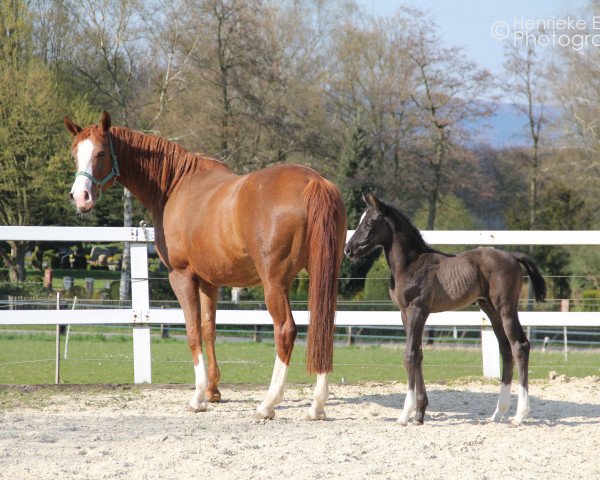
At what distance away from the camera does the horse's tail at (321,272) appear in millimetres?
5680

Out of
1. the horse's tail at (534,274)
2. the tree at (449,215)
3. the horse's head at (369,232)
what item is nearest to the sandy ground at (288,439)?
the horse's tail at (534,274)

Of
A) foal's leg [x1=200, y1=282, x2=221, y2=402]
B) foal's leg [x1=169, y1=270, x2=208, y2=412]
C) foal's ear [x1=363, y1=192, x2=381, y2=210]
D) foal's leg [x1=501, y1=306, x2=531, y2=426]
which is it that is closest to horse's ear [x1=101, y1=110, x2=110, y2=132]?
foal's leg [x1=169, y1=270, x2=208, y2=412]

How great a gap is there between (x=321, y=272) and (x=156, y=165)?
2103mm

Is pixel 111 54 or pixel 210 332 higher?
pixel 111 54

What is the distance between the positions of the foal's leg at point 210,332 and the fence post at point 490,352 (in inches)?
108

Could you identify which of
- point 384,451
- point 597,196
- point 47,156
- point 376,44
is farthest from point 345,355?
point 376,44

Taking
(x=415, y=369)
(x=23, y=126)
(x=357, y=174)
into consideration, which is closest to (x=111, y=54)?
(x=23, y=126)

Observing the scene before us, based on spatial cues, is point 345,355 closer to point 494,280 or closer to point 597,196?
point 494,280

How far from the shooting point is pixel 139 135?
7.00 meters

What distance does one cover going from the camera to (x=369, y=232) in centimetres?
603

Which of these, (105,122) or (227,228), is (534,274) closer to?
(227,228)

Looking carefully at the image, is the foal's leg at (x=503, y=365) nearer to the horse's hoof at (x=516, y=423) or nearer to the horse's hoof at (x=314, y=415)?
the horse's hoof at (x=516, y=423)

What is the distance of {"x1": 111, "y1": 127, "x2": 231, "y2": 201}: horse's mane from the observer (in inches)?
275

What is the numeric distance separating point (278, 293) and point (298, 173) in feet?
2.95
